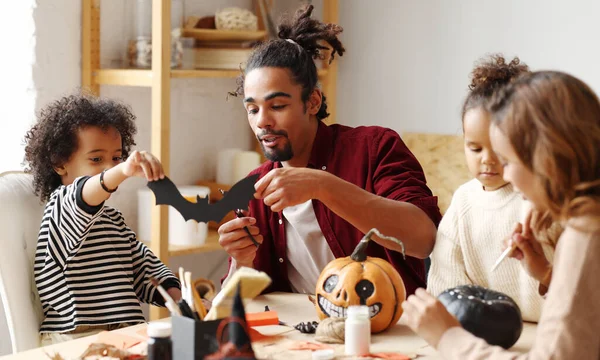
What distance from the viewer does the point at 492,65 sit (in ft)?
6.07

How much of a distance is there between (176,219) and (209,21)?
80 cm

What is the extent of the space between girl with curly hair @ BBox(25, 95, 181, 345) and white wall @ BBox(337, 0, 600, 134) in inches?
63.0

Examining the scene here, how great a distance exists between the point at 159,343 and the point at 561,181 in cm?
71

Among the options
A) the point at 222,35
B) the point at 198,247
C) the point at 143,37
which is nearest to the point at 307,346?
the point at 198,247

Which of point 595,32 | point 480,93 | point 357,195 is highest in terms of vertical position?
point 595,32

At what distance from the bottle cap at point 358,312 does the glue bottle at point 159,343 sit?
0.34m

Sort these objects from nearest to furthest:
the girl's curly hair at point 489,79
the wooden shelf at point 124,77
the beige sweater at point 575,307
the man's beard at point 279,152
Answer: the beige sweater at point 575,307, the girl's curly hair at point 489,79, the man's beard at point 279,152, the wooden shelf at point 124,77

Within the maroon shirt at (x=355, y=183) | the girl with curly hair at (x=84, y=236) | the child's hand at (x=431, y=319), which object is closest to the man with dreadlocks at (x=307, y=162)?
the maroon shirt at (x=355, y=183)

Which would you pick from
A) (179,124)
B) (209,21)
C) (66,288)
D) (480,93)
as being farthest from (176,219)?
(480,93)

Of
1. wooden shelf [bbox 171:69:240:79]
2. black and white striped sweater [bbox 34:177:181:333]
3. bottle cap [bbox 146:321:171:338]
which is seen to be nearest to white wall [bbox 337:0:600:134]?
wooden shelf [bbox 171:69:240:79]

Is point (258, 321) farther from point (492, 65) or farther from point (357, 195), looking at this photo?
point (492, 65)

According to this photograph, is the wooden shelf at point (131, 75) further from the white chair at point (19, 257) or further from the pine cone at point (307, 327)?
the pine cone at point (307, 327)

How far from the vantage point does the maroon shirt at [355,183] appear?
7.22 ft

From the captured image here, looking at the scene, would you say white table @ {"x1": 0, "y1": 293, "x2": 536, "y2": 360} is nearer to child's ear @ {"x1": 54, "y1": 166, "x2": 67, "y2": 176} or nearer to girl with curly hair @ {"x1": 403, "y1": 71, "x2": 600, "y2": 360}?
girl with curly hair @ {"x1": 403, "y1": 71, "x2": 600, "y2": 360}
